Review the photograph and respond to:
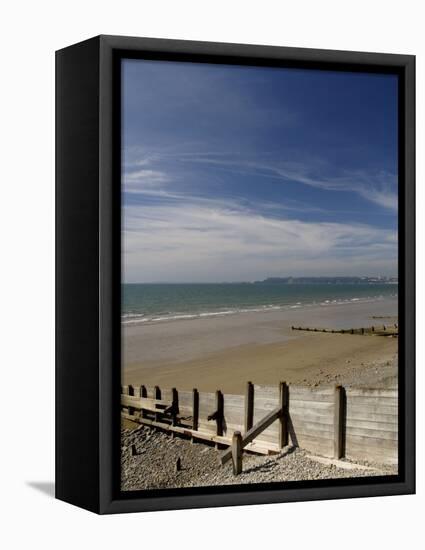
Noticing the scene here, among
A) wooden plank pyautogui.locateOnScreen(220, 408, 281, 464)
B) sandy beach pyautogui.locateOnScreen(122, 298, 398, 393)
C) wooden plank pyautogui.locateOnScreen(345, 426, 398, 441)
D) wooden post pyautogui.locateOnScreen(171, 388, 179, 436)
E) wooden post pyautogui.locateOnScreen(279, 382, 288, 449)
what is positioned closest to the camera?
sandy beach pyautogui.locateOnScreen(122, 298, 398, 393)

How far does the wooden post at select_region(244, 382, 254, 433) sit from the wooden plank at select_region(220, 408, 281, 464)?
0.15 ft

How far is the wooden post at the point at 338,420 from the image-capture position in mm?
8836

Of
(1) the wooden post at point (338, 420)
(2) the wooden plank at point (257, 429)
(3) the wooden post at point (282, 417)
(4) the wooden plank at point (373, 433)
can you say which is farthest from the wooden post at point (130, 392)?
(4) the wooden plank at point (373, 433)

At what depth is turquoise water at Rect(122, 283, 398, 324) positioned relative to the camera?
26.9ft

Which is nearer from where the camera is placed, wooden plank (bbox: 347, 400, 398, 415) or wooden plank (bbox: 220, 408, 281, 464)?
wooden plank (bbox: 220, 408, 281, 464)

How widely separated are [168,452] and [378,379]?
73.5 inches

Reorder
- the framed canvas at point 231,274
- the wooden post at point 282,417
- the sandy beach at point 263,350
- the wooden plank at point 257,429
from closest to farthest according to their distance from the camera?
the framed canvas at point 231,274 → the sandy beach at point 263,350 → the wooden plank at point 257,429 → the wooden post at point 282,417

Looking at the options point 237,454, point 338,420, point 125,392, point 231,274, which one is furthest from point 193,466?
point 231,274

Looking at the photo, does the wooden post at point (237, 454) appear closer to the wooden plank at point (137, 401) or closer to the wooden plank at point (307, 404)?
the wooden plank at point (307, 404)

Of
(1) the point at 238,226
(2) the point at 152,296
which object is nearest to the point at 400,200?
(1) the point at 238,226

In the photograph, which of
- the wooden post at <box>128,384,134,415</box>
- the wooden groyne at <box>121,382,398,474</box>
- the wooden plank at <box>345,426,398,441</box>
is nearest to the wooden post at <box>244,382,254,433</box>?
A: the wooden groyne at <box>121,382,398,474</box>

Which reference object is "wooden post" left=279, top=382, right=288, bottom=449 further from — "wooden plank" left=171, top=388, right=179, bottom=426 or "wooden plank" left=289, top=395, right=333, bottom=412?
"wooden plank" left=171, top=388, right=179, bottom=426

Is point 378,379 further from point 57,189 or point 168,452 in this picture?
point 57,189

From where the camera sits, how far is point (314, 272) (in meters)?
8.75
